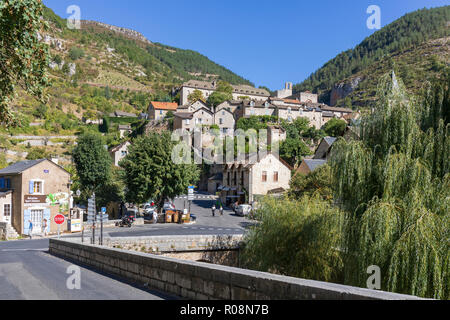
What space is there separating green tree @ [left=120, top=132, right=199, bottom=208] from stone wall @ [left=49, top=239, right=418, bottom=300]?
95.4 feet

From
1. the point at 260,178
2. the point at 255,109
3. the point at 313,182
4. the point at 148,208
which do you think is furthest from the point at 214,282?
the point at 255,109

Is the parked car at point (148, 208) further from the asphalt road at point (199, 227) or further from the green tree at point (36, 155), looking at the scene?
the green tree at point (36, 155)

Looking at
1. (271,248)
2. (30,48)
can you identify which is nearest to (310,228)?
(271,248)

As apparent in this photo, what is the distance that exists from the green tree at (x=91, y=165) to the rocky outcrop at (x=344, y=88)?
494 feet

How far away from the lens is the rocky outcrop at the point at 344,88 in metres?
186

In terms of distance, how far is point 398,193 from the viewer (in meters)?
12.0

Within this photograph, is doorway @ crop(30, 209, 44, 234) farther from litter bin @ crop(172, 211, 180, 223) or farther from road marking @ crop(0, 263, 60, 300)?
road marking @ crop(0, 263, 60, 300)

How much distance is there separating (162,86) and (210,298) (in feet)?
619

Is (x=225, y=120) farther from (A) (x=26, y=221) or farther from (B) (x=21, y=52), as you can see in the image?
(B) (x=21, y=52)

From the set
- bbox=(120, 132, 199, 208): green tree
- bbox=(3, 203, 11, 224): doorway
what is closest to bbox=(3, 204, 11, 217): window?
bbox=(3, 203, 11, 224): doorway

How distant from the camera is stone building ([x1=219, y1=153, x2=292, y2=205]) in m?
54.9

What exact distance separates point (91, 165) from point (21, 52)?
50.8 m
